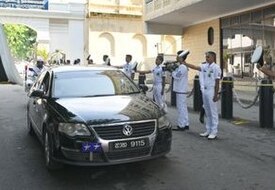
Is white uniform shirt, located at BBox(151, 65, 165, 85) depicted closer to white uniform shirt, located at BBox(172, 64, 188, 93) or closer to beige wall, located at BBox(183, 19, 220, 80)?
white uniform shirt, located at BBox(172, 64, 188, 93)

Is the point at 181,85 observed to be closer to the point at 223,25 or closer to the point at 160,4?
the point at 223,25

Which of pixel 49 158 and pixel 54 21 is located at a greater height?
pixel 54 21

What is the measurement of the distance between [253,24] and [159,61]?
1035cm

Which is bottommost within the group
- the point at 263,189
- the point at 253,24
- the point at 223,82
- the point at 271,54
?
the point at 263,189

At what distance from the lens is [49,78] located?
799 centimetres

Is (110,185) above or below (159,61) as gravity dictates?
below

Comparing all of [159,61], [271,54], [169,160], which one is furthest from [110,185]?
[271,54]

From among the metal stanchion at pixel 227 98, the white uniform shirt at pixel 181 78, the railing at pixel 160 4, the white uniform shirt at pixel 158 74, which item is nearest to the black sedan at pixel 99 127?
the white uniform shirt at pixel 181 78

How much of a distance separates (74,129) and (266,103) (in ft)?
18.6

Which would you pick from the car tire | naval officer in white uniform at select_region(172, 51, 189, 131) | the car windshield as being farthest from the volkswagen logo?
naval officer in white uniform at select_region(172, 51, 189, 131)

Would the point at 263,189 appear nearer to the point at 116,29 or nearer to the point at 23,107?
the point at 23,107

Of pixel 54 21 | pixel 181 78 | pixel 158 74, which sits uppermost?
pixel 54 21

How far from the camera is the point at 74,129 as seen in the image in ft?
20.0

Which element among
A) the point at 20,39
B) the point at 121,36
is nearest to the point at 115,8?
the point at 121,36
